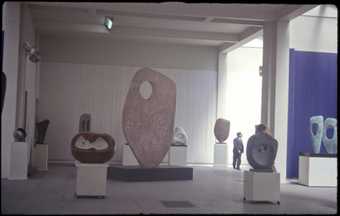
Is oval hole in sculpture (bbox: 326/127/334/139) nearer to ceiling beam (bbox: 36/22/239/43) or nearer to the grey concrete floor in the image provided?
the grey concrete floor

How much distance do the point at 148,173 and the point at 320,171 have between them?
394 centimetres

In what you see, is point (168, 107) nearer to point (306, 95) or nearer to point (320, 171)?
point (320, 171)

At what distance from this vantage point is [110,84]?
1745cm

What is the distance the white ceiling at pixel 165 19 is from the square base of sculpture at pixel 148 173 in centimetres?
378

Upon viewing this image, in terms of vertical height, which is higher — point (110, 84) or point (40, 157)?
point (110, 84)

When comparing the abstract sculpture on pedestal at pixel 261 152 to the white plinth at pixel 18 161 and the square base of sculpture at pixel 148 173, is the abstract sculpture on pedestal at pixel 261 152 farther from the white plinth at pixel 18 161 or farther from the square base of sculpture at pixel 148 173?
the white plinth at pixel 18 161

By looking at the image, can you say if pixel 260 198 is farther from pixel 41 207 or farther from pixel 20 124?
pixel 20 124

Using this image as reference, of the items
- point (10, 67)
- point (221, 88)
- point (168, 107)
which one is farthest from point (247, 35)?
point (10, 67)

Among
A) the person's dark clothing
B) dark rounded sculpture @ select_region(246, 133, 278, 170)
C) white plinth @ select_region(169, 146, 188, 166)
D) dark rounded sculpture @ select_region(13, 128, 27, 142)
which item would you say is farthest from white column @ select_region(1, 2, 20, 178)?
the person's dark clothing

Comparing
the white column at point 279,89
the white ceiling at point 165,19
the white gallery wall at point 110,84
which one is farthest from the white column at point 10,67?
the white column at point 279,89

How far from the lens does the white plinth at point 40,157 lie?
13562mm

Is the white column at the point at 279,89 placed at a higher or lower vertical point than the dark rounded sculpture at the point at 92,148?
higher

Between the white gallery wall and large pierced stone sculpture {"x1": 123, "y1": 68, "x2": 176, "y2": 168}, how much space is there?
569cm

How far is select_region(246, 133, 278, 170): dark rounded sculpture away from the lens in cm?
877
